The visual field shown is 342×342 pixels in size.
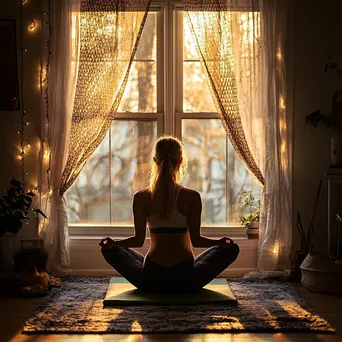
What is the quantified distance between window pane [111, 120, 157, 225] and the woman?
102 cm

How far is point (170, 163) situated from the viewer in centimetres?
455

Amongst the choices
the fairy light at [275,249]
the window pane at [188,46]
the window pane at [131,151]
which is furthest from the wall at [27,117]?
the fairy light at [275,249]

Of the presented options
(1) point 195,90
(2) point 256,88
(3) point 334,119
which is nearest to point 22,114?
(1) point 195,90

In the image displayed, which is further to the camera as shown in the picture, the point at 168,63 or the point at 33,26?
the point at 168,63

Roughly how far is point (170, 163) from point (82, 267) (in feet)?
4.66

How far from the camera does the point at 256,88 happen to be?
17.8ft

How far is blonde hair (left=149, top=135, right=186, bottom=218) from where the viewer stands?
4.54m

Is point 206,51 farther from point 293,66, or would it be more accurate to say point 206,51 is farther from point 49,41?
point 49,41

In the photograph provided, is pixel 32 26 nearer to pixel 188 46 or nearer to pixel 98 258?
pixel 188 46

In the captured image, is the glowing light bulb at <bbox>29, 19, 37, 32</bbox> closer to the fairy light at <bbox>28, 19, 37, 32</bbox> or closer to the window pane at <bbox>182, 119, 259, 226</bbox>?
the fairy light at <bbox>28, 19, 37, 32</bbox>

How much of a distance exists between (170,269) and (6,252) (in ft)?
4.21

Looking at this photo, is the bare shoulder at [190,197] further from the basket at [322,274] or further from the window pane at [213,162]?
the window pane at [213,162]

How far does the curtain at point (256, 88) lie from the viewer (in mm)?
5375

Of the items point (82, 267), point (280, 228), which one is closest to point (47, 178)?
point (82, 267)
